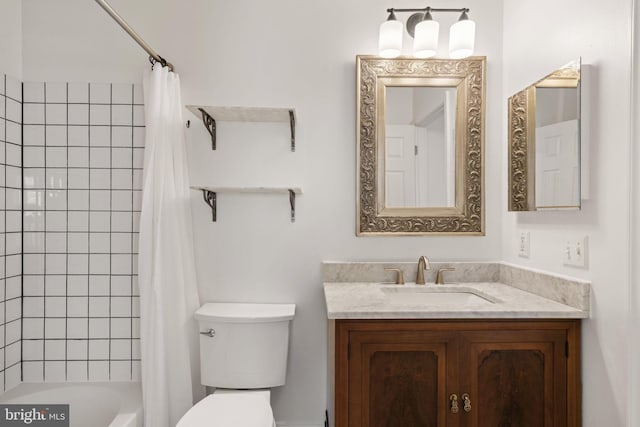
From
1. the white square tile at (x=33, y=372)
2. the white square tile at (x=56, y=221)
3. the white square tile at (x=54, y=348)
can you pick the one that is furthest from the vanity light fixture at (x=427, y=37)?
the white square tile at (x=33, y=372)

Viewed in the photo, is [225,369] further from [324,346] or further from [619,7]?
[619,7]

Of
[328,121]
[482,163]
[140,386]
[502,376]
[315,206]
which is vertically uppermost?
[328,121]

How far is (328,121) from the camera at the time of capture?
221cm

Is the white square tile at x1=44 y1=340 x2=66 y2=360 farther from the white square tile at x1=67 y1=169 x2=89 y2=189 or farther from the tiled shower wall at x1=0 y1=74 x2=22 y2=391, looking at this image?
the white square tile at x1=67 y1=169 x2=89 y2=189

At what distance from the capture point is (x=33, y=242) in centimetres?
218

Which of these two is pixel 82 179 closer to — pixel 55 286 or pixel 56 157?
pixel 56 157

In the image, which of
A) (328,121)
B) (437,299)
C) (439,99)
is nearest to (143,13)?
(328,121)

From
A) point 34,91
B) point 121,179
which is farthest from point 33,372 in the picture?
point 34,91

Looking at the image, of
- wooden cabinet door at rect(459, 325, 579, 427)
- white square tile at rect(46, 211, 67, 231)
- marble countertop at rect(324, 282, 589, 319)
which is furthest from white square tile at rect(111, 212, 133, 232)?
wooden cabinet door at rect(459, 325, 579, 427)

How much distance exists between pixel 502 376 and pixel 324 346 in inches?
36.4

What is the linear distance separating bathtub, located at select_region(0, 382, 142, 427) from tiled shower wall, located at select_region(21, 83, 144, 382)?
0.05 metres

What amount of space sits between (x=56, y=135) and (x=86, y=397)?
1311mm

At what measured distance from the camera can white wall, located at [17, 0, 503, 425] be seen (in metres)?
2.20

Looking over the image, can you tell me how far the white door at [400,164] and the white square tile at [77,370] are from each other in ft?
5.72
